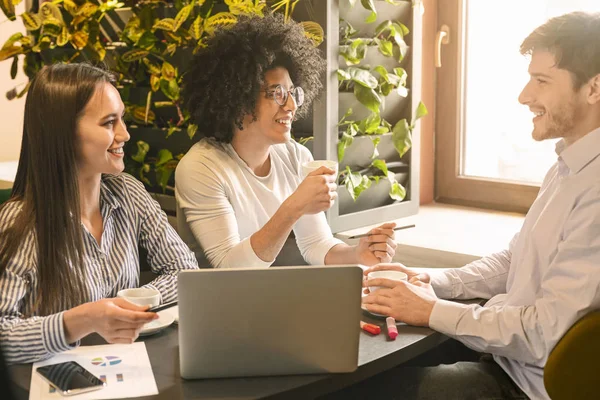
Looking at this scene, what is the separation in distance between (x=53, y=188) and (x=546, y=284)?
1.14 meters

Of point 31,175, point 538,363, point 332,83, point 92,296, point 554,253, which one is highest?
point 332,83

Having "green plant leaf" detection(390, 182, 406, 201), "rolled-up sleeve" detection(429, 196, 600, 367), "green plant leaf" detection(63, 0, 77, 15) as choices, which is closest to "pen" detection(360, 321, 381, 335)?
"rolled-up sleeve" detection(429, 196, 600, 367)

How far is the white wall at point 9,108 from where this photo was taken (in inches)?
146

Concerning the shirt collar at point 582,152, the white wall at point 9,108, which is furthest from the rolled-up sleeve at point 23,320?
the white wall at point 9,108

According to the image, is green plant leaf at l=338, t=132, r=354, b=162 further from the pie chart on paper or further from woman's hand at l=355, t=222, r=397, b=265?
the pie chart on paper

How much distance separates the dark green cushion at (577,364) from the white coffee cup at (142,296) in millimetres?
820

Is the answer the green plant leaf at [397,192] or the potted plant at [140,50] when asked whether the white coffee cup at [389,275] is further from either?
the potted plant at [140,50]

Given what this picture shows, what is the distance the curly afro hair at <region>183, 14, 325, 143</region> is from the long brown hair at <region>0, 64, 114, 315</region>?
584 mm

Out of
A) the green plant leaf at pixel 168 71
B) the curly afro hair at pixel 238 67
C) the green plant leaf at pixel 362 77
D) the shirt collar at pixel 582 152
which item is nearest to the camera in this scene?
the shirt collar at pixel 582 152

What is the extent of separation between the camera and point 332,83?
8.66 feet

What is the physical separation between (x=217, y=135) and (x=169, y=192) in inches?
38.5

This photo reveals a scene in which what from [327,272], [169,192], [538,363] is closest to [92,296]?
[327,272]

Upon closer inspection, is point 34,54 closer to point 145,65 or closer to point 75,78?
point 145,65

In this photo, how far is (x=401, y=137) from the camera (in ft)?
9.59
